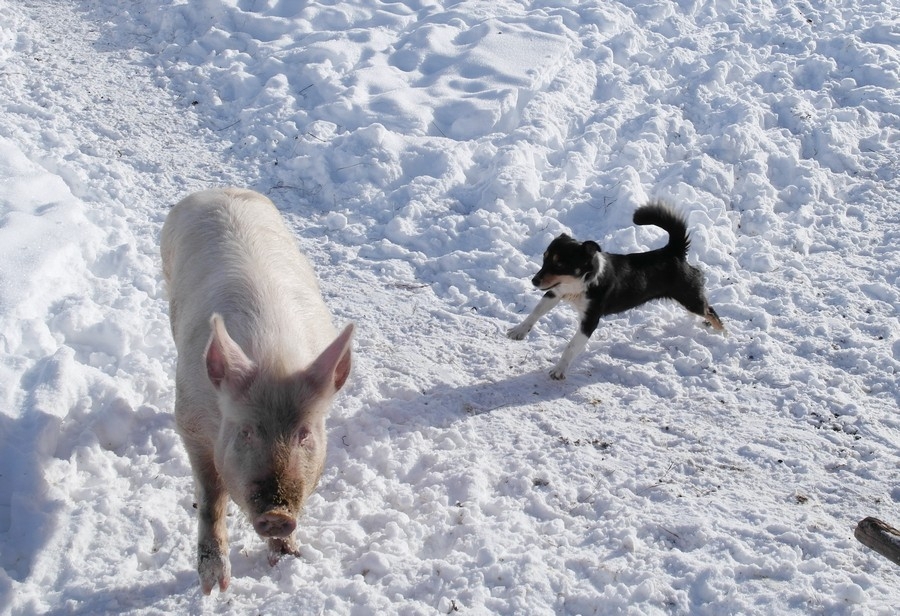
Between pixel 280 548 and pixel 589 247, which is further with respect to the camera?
pixel 589 247

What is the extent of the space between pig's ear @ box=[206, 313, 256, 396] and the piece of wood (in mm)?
2959

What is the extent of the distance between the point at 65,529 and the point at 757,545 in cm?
396

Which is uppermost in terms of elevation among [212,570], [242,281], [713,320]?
[242,281]

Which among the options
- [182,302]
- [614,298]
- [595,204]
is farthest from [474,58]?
[182,302]

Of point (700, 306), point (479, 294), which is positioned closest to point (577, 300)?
point (479, 294)

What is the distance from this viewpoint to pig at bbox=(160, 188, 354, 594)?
3564 mm

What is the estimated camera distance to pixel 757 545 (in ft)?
15.1

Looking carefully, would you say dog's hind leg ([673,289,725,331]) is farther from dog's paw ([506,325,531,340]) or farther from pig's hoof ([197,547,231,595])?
pig's hoof ([197,547,231,595])

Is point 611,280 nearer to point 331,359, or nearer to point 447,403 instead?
point 447,403

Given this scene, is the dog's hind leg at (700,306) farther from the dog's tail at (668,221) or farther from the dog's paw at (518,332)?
the dog's paw at (518,332)

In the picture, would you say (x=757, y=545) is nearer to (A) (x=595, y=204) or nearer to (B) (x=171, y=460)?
(B) (x=171, y=460)

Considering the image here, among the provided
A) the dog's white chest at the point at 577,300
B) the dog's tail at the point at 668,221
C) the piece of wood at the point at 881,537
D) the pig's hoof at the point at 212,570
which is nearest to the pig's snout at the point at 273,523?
the pig's hoof at the point at 212,570

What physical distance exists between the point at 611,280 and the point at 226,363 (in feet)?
12.2

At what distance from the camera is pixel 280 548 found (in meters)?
4.41
